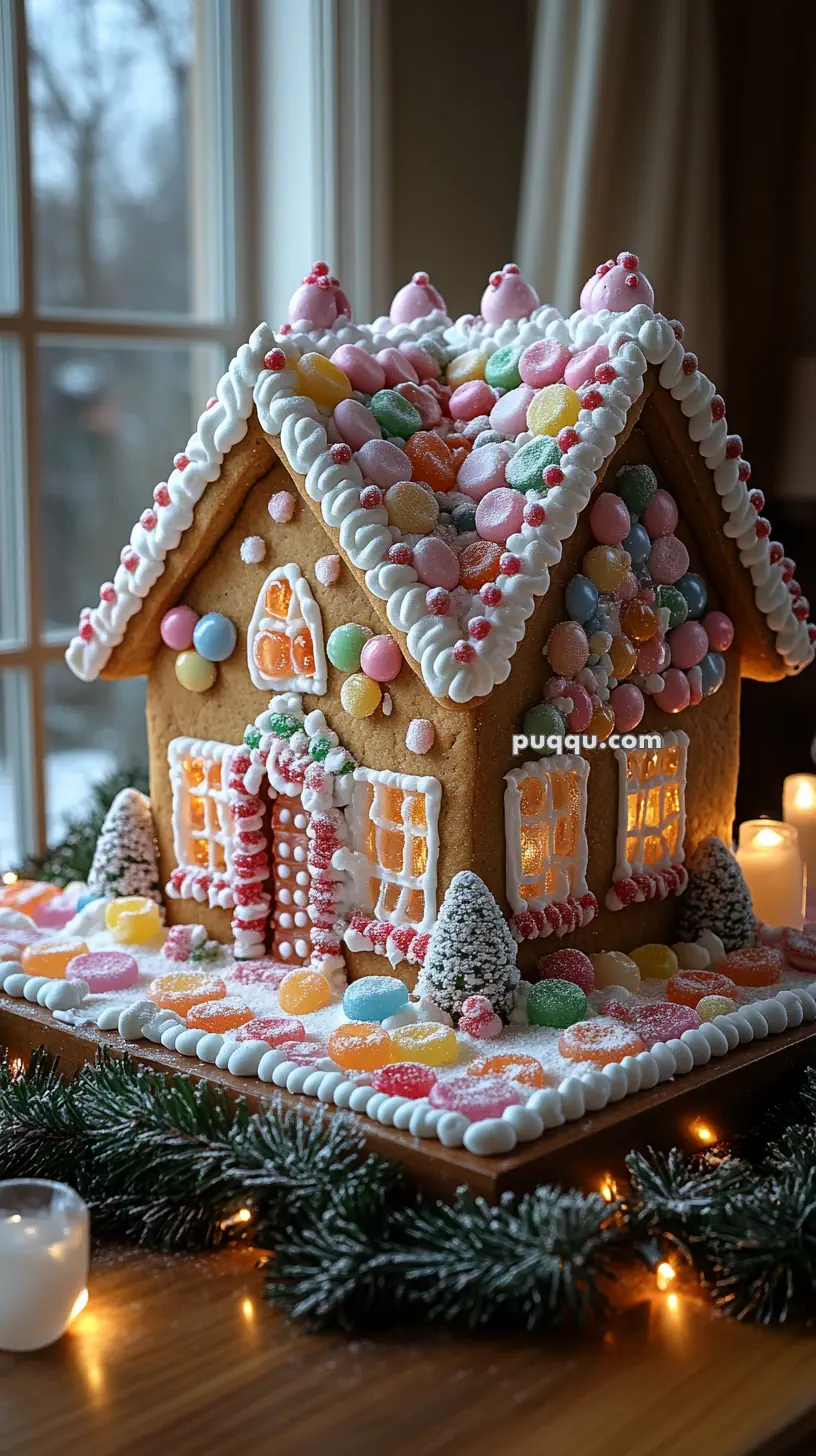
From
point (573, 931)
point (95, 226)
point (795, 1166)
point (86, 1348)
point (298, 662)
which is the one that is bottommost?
point (86, 1348)

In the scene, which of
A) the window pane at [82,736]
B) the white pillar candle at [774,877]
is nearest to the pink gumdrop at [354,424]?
the white pillar candle at [774,877]

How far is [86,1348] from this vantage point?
1447 millimetres

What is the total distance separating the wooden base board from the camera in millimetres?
1562

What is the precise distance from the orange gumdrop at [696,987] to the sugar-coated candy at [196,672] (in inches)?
30.2

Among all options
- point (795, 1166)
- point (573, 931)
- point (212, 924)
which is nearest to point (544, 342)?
point (573, 931)

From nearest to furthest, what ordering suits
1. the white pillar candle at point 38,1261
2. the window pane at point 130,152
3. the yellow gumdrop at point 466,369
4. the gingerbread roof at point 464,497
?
the white pillar candle at point 38,1261
the gingerbread roof at point 464,497
the yellow gumdrop at point 466,369
the window pane at point 130,152

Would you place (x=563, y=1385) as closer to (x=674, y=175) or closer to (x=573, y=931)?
(x=573, y=931)

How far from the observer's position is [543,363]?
2021mm

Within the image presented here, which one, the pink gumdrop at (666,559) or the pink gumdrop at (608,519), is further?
the pink gumdrop at (666,559)

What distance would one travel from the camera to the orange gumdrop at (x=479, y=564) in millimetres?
1865

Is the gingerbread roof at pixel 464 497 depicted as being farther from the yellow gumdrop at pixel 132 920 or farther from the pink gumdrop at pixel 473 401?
the yellow gumdrop at pixel 132 920

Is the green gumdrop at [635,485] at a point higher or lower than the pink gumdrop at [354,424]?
lower

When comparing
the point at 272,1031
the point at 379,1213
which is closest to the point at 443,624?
the point at 272,1031

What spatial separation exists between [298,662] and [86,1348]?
92cm
